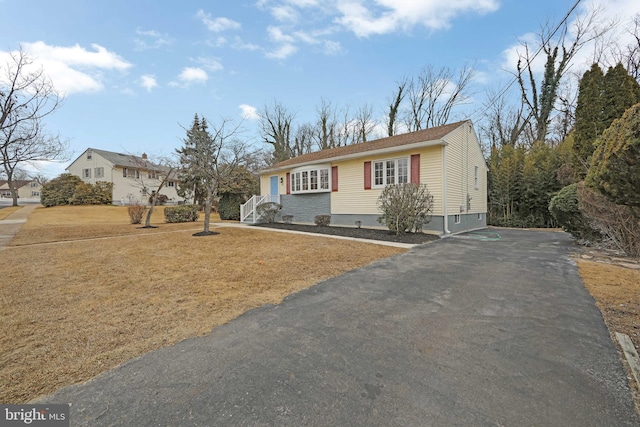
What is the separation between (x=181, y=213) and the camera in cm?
1817

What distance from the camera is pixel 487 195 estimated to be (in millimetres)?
16219

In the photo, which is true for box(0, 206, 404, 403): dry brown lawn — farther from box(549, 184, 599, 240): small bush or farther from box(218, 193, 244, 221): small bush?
box(218, 193, 244, 221): small bush

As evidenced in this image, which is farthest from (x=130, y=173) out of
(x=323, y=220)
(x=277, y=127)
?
(x=323, y=220)

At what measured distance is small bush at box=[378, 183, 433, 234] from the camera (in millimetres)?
9445

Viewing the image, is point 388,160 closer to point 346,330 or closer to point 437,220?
point 437,220

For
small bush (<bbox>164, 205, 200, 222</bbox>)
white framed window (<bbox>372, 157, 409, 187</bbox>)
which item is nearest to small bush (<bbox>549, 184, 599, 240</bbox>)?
white framed window (<bbox>372, 157, 409, 187</bbox>)

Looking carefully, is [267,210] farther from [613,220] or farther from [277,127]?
[277,127]

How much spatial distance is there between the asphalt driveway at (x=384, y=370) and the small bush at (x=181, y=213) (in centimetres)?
1683

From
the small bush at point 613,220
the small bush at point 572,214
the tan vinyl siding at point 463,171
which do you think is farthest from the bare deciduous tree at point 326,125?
the small bush at point 613,220

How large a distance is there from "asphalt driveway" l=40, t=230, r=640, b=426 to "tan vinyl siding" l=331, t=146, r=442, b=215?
279 inches

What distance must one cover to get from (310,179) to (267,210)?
322cm

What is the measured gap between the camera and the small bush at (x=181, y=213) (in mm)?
17859

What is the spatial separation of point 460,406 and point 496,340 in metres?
1.24

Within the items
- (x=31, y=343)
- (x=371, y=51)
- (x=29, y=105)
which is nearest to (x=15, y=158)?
(x=29, y=105)
